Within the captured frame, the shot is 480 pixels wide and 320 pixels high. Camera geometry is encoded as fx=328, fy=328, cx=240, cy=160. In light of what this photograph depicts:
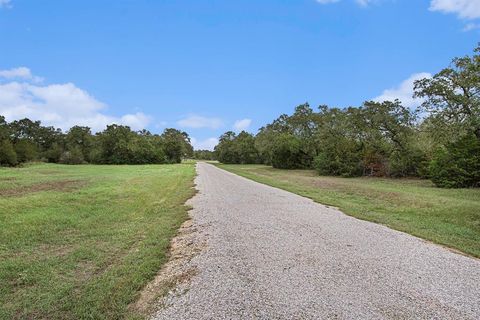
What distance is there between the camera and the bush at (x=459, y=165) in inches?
907

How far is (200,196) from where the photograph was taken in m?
16.0

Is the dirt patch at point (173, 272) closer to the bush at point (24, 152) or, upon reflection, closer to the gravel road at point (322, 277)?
the gravel road at point (322, 277)

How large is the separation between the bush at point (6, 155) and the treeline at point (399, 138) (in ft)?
151

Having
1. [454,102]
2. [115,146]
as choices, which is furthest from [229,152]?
[454,102]

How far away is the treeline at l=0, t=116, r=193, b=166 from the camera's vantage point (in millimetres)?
83688

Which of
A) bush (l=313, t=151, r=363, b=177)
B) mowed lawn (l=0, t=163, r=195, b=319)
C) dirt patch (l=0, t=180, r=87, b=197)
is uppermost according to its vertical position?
bush (l=313, t=151, r=363, b=177)

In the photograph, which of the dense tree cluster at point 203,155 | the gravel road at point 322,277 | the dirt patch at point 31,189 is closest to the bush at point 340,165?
the dirt patch at point 31,189

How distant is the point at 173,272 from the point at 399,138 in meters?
35.1

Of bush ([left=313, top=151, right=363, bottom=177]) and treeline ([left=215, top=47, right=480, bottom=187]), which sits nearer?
treeline ([left=215, top=47, right=480, bottom=187])

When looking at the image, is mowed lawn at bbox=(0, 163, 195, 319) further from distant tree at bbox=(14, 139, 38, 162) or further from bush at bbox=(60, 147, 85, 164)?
bush at bbox=(60, 147, 85, 164)

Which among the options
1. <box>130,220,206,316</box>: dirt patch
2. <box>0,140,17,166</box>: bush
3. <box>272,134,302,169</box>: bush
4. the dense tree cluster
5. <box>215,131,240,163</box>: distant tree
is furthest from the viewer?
the dense tree cluster

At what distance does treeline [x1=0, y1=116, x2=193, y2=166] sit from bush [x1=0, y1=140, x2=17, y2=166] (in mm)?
12523

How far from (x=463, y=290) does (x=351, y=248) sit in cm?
231

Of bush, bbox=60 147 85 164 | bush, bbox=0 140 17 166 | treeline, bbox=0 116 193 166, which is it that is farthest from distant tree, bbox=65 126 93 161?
bush, bbox=0 140 17 166
